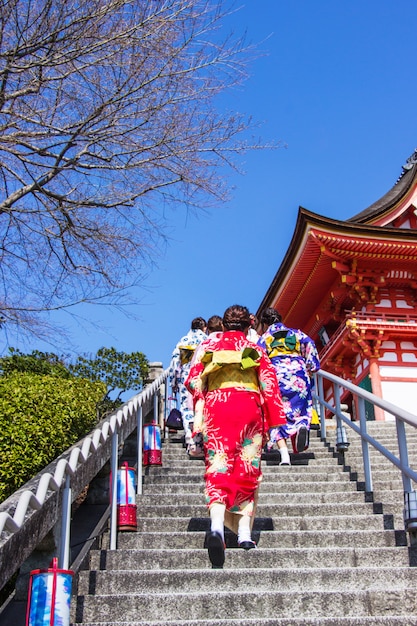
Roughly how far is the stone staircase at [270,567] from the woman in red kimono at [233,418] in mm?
235

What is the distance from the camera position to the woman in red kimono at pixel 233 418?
3.88 metres

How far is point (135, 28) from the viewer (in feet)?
21.4

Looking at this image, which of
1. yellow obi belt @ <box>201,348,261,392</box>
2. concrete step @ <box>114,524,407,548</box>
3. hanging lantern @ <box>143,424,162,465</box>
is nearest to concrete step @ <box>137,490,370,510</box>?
concrete step @ <box>114,524,407,548</box>

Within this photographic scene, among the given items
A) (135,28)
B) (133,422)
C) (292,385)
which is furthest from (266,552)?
(135,28)

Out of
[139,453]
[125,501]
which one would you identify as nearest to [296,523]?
[125,501]

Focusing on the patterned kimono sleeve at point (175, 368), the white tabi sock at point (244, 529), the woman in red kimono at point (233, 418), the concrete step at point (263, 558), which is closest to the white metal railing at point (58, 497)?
the concrete step at point (263, 558)

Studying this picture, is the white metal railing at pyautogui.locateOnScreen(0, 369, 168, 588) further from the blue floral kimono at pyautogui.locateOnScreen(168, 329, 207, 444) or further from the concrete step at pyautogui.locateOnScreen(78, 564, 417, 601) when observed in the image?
the blue floral kimono at pyautogui.locateOnScreen(168, 329, 207, 444)

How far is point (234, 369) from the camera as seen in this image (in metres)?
4.24

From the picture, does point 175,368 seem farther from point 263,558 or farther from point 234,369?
point 263,558

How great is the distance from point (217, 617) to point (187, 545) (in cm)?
90

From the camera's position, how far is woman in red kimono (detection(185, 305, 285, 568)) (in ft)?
12.7

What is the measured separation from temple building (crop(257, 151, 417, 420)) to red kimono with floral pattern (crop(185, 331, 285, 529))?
982cm

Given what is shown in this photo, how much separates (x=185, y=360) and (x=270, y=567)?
152 inches

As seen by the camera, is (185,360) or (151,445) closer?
(151,445)
